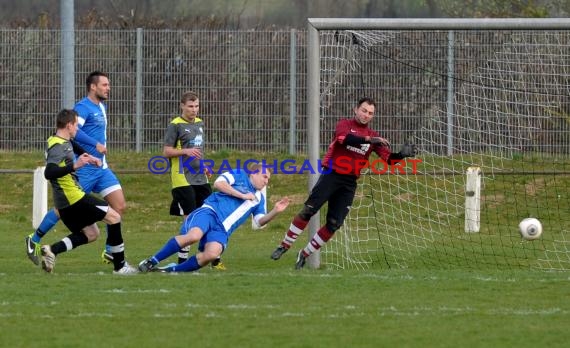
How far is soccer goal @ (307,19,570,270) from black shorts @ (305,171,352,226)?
38 cm

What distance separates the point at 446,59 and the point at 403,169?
1971 mm

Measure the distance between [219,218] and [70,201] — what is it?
1417mm

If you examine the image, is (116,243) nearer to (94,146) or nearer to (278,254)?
(94,146)

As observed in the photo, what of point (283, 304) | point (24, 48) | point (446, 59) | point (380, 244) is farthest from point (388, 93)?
point (283, 304)

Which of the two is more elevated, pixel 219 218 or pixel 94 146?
pixel 94 146

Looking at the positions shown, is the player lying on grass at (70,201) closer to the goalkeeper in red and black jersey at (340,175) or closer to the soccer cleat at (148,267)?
the soccer cleat at (148,267)

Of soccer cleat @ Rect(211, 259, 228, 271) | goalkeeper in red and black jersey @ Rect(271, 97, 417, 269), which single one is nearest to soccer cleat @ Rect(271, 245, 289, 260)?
goalkeeper in red and black jersey @ Rect(271, 97, 417, 269)

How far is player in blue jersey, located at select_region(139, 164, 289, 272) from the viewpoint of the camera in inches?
455

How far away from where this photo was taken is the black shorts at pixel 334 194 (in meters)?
12.5

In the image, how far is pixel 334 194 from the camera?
495 inches

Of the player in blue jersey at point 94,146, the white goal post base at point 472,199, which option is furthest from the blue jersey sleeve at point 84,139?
the white goal post base at point 472,199

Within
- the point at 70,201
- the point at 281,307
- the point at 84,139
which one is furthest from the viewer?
the point at 84,139

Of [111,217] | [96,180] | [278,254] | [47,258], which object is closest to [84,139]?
[96,180]

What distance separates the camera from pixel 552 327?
866cm
